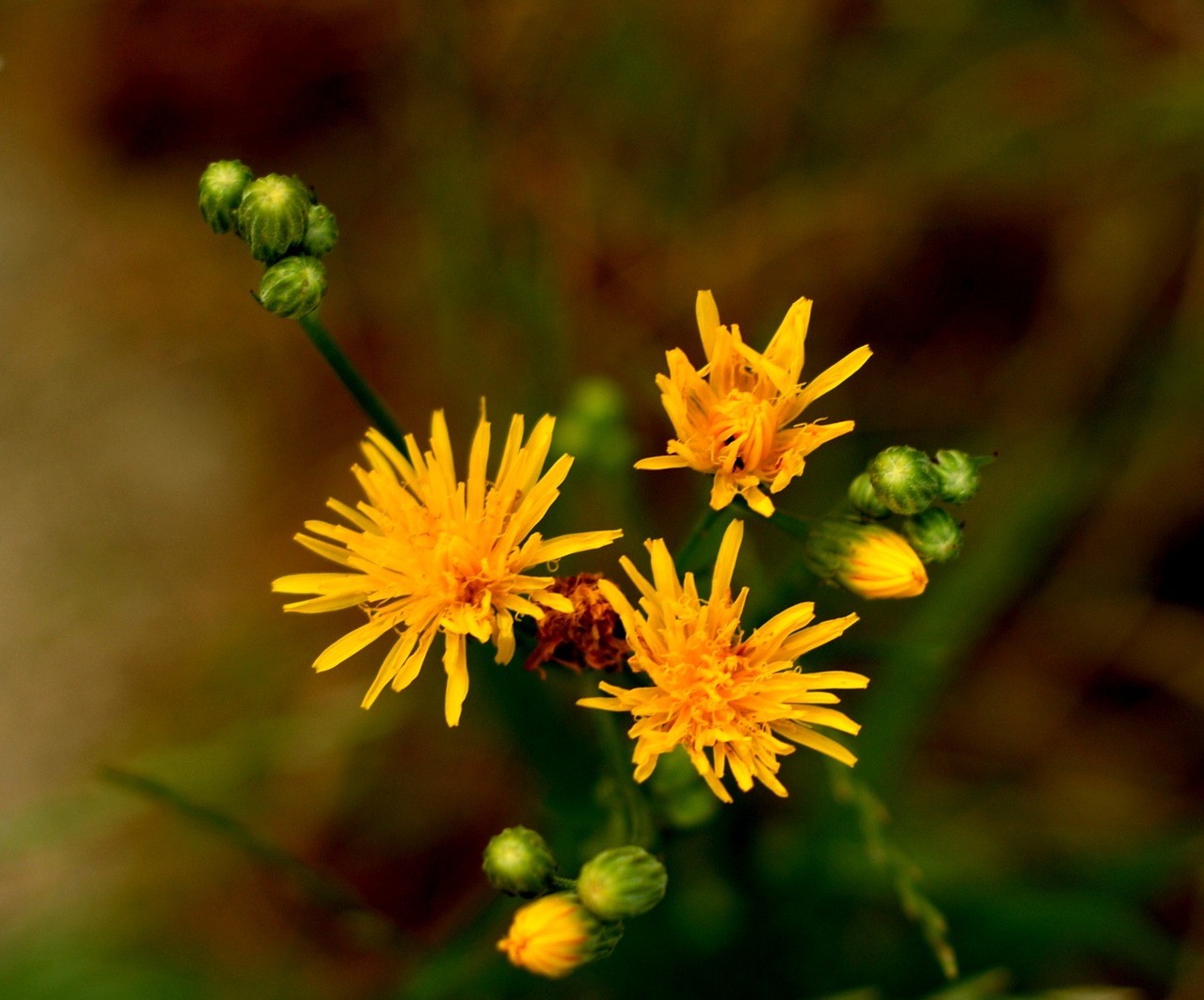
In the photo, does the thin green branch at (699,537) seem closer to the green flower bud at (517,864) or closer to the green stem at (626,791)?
the green stem at (626,791)

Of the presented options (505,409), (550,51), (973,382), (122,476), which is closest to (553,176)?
(550,51)

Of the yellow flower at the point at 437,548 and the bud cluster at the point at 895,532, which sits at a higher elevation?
the yellow flower at the point at 437,548

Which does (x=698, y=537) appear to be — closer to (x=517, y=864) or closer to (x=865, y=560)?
(x=865, y=560)

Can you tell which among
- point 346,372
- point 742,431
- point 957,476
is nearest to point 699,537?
point 742,431

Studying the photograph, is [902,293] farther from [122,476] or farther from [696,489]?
[122,476]

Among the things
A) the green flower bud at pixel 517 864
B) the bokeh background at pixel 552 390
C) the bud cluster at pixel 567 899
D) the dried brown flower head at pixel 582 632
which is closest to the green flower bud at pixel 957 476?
the dried brown flower head at pixel 582 632
